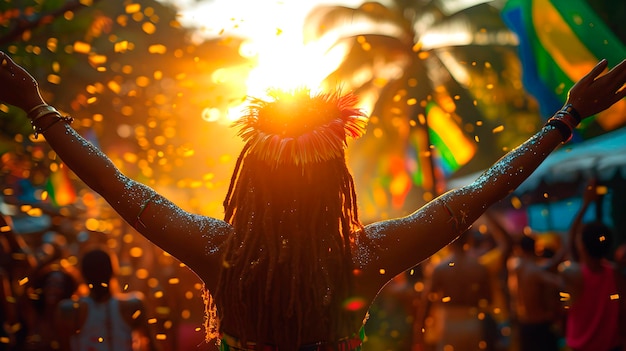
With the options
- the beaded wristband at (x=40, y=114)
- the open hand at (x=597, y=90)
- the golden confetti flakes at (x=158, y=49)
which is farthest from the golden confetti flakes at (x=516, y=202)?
the beaded wristband at (x=40, y=114)

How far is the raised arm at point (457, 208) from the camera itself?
1980 mm

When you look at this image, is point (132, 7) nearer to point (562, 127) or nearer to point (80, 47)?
point (80, 47)

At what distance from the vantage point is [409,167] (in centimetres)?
2938

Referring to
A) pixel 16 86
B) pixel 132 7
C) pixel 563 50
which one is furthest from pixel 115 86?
pixel 16 86

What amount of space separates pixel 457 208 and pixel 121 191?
3.23ft

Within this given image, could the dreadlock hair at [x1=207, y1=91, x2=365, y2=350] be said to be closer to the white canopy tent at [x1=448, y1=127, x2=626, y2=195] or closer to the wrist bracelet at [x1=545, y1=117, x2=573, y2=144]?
the wrist bracelet at [x1=545, y1=117, x2=573, y2=144]

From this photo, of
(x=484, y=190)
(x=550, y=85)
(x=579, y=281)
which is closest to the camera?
(x=484, y=190)

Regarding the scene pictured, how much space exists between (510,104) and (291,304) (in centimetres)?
2162

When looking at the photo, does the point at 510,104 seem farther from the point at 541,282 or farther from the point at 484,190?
the point at 484,190

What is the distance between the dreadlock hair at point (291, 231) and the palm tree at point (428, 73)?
16.5 m

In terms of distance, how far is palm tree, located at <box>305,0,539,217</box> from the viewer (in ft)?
63.9

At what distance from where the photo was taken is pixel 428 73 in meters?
20.5

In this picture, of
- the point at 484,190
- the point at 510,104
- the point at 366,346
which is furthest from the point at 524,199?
the point at 484,190

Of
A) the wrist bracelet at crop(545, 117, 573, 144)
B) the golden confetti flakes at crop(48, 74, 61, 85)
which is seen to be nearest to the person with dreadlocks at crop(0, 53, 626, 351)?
the wrist bracelet at crop(545, 117, 573, 144)
